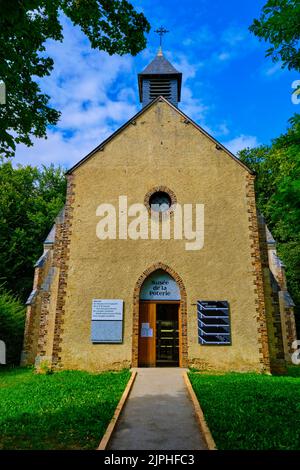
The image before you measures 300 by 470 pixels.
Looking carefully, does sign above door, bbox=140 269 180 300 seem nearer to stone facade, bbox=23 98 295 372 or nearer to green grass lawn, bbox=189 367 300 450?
stone facade, bbox=23 98 295 372

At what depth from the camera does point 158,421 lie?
6.12 metres

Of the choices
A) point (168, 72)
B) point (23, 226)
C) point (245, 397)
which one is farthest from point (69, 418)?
point (23, 226)

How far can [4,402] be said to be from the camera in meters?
7.66

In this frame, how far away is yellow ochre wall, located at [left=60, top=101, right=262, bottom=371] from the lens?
1198cm

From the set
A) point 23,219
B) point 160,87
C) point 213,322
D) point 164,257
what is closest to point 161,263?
point 164,257

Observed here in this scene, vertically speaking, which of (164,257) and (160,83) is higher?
(160,83)

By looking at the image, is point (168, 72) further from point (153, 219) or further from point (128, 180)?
point (153, 219)

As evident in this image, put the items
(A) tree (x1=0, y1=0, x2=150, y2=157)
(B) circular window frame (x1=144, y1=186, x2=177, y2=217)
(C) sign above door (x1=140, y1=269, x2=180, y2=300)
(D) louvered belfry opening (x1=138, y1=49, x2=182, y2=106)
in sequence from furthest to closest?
A: (D) louvered belfry opening (x1=138, y1=49, x2=182, y2=106)
(B) circular window frame (x1=144, y1=186, x2=177, y2=217)
(C) sign above door (x1=140, y1=269, x2=180, y2=300)
(A) tree (x1=0, y1=0, x2=150, y2=157)

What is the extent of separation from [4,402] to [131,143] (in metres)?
10.3

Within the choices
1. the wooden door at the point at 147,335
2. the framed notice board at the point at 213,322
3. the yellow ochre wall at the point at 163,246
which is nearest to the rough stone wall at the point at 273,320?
the yellow ochre wall at the point at 163,246

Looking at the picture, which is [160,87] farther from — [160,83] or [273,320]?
[273,320]

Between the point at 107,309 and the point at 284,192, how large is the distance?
8.14 meters

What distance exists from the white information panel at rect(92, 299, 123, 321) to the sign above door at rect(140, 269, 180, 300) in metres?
1.02

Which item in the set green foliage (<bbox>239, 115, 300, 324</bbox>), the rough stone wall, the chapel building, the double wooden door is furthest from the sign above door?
green foliage (<bbox>239, 115, 300, 324</bbox>)
